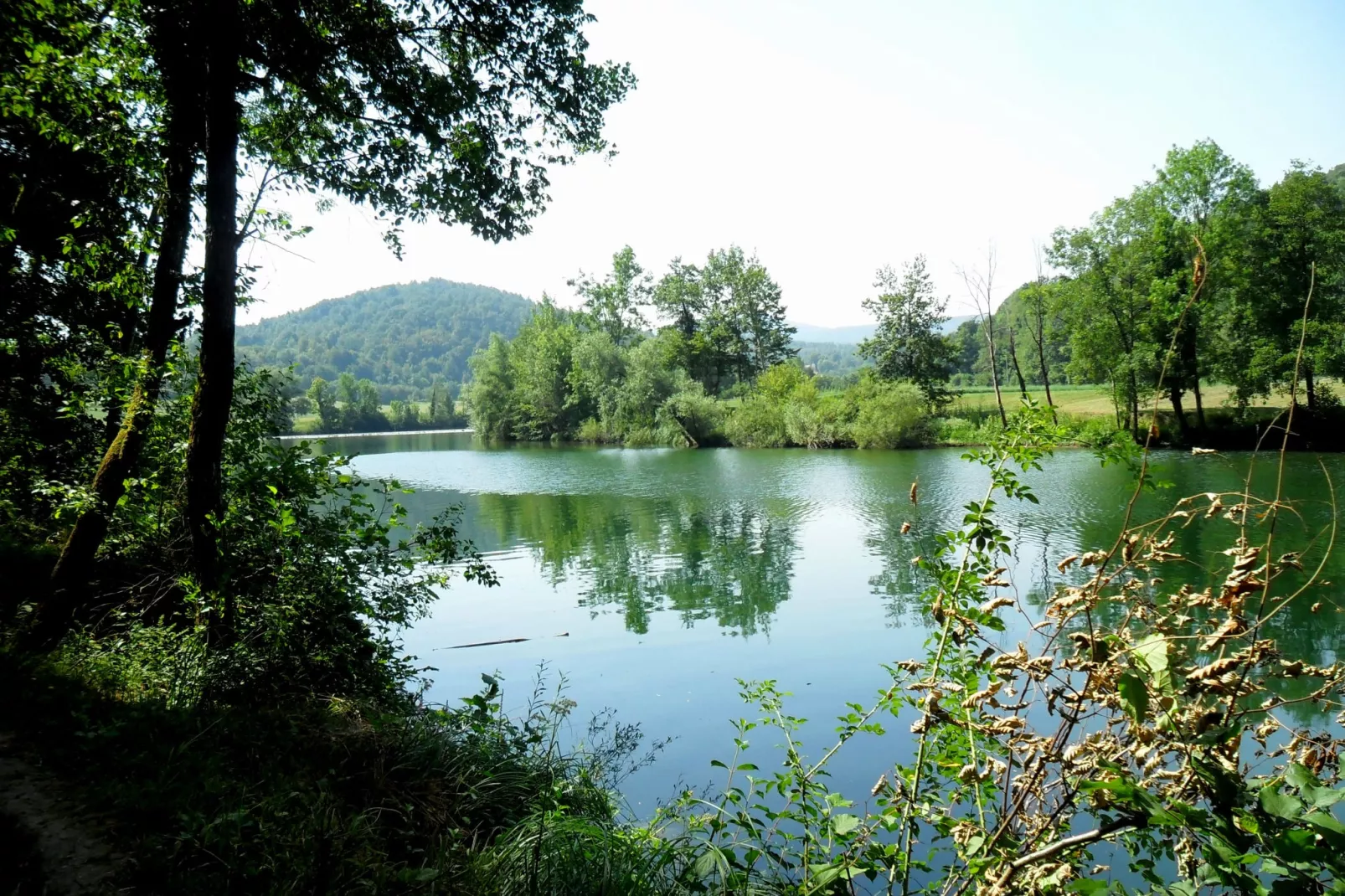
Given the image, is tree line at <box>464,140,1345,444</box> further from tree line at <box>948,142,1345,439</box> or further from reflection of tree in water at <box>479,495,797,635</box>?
reflection of tree in water at <box>479,495,797,635</box>

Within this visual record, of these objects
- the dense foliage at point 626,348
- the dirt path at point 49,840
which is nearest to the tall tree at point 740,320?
the dense foliage at point 626,348

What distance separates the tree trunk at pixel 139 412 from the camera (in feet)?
18.3

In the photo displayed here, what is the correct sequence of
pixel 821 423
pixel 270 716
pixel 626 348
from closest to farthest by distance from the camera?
pixel 270 716 → pixel 821 423 → pixel 626 348

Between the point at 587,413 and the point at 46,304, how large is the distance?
172 ft

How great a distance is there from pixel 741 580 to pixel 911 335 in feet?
140

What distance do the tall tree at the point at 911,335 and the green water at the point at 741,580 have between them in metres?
22.2

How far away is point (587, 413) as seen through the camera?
199 feet

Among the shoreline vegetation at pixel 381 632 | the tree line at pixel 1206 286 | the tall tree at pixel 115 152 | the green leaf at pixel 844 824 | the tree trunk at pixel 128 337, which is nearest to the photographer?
the shoreline vegetation at pixel 381 632

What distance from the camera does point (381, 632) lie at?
7.11 m

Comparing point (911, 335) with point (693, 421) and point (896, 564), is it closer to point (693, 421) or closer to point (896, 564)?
point (693, 421)

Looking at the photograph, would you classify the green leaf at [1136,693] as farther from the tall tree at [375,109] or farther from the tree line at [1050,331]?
the tall tree at [375,109]

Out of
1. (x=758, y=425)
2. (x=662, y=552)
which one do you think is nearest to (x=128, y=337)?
(x=662, y=552)

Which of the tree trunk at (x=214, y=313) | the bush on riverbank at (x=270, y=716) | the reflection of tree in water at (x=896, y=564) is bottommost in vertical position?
the reflection of tree in water at (x=896, y=564)

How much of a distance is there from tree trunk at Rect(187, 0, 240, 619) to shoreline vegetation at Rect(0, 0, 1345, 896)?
26 mm
